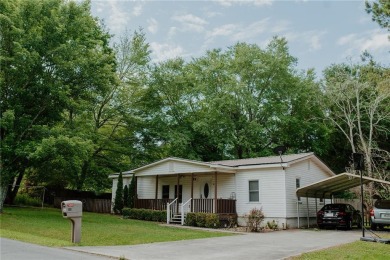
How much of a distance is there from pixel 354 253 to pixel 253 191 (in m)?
12.1

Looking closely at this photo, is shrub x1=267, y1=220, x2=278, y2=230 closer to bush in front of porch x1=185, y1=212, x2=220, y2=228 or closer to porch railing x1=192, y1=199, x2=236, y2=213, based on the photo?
porch railing x1=192, y1=199, x2=236, y2=213

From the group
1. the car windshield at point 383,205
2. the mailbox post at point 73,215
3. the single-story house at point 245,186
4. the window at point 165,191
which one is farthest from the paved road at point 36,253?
the window at point 165,191

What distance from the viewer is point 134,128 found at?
35125 mm

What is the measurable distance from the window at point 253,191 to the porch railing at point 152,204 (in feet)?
17.1

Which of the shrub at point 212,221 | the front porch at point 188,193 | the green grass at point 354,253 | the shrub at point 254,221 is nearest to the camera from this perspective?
the green grass at point 354,253

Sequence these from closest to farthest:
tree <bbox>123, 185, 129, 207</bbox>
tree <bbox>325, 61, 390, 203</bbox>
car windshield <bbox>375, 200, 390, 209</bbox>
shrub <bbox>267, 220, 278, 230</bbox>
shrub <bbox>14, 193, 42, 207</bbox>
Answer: car windshield <bbox>375, 200, 390, 209</bbox>, shrub <bbox>267, 220, 278, 230</bbox>, tree <bbox>123, 185, 129, 207</bbox>, tree <bbox>325, 61, 390, 203</bbox>, shrub <bbox>14, 193, 42, 207</bbox>

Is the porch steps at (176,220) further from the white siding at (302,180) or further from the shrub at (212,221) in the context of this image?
the white siding at (302,180)

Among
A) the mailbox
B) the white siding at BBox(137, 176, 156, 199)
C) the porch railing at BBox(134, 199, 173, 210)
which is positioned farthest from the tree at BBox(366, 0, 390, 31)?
the white siding at BBox(137, 176, 156, 199)

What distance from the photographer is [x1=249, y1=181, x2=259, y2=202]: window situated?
74.3ft

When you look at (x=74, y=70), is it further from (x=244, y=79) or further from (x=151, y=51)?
(x=244, y=79)

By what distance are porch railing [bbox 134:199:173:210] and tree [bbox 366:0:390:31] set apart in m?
15.5

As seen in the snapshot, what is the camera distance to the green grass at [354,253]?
1013 centimetres

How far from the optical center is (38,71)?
23297 mm

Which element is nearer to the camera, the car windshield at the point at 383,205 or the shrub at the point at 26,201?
the car windshield at the point at 383,205
